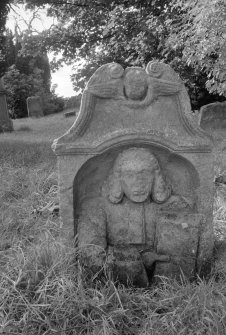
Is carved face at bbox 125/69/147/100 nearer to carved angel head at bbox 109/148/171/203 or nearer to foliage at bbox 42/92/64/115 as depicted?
carved angel head at bbox 109/148/171/203

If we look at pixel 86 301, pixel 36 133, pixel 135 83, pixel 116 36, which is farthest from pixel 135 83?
pixel 116 36

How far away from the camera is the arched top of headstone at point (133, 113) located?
2596 millimetres

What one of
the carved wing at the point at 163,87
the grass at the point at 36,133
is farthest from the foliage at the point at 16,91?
the carved wing at the point at 163,87

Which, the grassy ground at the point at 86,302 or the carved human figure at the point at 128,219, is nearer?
the grassy ground at the point at 86,302

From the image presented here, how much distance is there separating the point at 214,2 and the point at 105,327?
4.83 metres

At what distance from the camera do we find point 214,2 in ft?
18.0

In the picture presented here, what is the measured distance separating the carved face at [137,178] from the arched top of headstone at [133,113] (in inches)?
6.8

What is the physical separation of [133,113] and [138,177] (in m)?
0.42

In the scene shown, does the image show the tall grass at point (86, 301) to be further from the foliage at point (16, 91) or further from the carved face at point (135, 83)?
the foliage at point (16, 91)

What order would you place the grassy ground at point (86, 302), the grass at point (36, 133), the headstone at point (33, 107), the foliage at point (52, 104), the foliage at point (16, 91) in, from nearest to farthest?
the grassy ground at point (86, 302), the grass at point (36, 133), the headstone at point (33, 107), the foliage at point (16, 91), the foliage at point (52, 104)

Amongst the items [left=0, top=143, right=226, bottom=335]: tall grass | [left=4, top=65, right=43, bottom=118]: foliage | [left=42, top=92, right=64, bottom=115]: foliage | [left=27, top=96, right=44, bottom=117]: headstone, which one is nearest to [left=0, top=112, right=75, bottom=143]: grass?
[left=27, top=96, right=44, bottom=117]: headstone

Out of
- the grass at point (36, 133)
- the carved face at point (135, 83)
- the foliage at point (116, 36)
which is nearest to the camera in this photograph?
the carved face at point (135, 83)

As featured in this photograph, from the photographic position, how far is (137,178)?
8.77 feet

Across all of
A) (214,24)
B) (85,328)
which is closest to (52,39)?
(214,24)
